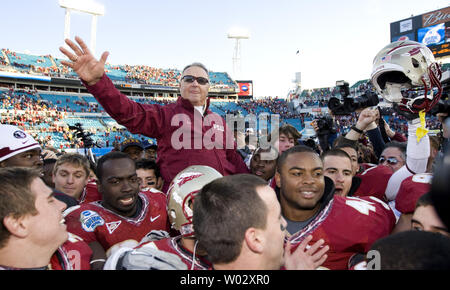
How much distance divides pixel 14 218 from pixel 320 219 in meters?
1.78

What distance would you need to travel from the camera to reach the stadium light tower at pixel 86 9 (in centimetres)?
3017

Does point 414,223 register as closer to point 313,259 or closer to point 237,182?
point 313,259

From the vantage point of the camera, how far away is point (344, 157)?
2.97m

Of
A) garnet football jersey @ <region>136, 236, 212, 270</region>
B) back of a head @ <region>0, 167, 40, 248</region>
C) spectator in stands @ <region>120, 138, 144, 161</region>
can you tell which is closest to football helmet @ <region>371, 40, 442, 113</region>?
garnet football jersey @ <region>136, 236, 212, 270</region>

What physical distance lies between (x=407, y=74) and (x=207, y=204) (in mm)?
2351

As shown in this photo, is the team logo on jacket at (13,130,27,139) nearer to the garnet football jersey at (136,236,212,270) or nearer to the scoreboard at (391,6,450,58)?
the garnet football jersey at (136,236,212,270)

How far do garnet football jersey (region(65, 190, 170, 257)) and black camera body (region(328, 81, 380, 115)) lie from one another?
6.53 ft

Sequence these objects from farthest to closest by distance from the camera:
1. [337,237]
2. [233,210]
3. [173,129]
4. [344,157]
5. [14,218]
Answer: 1. [344,157]
2. [173,129]
3. [337,237]
4. [14,218]
5. [233,210]

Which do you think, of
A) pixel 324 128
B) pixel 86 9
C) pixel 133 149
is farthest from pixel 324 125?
pixel 86 9

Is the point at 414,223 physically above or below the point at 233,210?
below

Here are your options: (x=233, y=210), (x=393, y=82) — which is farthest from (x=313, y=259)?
(x=393, y=82)

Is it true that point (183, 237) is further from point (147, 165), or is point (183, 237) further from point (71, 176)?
point (71, 176)

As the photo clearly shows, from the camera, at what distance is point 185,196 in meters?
1.81

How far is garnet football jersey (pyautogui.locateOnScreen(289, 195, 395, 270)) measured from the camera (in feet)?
6.71
